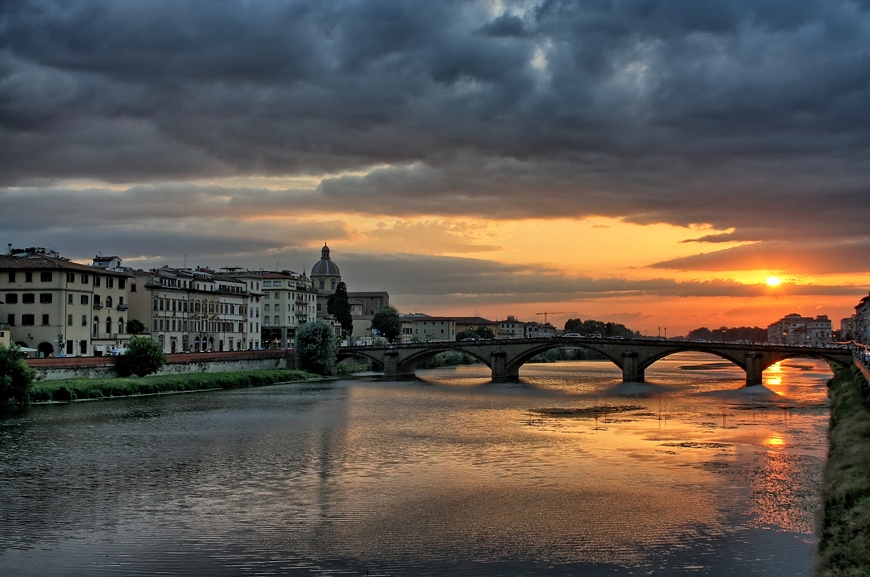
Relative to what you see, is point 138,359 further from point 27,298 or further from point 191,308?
point 191,308

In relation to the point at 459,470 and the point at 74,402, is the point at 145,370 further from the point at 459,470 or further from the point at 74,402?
the point at 459,470

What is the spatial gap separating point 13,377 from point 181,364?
2508 centimetres

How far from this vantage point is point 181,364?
8231 centimetres

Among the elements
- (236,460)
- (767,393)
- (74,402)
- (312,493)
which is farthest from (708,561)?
(767,393)

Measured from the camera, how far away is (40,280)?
253 ft

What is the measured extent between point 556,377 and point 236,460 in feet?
233

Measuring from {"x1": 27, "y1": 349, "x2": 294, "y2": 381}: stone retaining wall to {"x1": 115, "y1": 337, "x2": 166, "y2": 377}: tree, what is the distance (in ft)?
2.41

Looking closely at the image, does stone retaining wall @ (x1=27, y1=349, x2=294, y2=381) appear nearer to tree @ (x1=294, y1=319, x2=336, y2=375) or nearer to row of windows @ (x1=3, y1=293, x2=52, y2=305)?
tree @ (x1=294, y1=319, x2=336, y2=375)

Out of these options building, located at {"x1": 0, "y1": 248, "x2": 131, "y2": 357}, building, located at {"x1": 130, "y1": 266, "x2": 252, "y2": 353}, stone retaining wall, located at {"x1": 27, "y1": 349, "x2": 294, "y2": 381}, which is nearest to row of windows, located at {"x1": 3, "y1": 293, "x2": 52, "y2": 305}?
building, located at {"x1": 0, "y1": 248, "x2": 131, "y2": 357}

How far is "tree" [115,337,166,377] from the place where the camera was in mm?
73875

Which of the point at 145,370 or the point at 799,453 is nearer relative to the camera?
the point at 799,453

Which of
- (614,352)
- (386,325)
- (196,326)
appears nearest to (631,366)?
(614,352)

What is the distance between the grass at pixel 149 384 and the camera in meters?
62.4

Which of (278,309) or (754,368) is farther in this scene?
(278,309)
